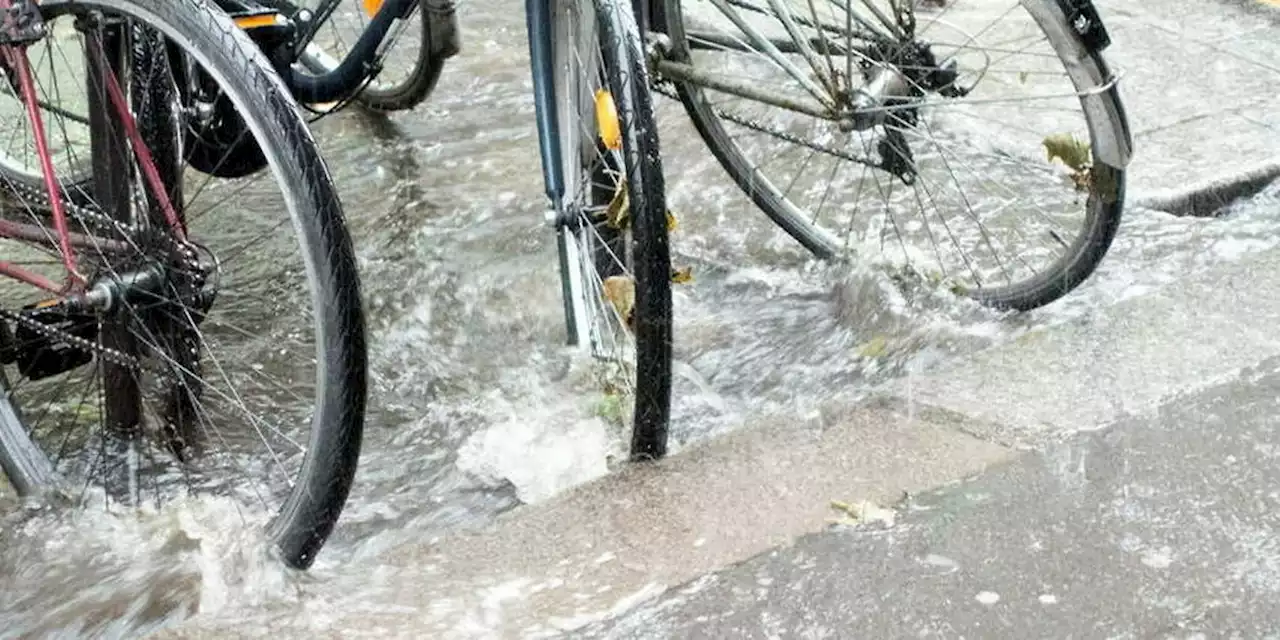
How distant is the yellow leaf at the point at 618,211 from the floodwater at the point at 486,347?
1.56 ft

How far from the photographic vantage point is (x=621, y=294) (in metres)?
3.44

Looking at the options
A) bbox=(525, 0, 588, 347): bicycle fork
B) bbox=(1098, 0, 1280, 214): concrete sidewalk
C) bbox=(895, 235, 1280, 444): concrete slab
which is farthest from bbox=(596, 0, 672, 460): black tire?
bbox=(1098, 0, 1280, 214): concrete sidewalk

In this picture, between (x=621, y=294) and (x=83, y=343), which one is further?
(x=621, y=294)

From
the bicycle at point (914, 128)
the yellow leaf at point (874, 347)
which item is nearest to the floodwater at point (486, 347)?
the yellow leaf at point (874, 347)

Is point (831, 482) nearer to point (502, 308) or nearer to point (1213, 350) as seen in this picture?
point (1213, 350)

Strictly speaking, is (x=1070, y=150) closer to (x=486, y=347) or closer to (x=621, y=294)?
(x=621, y=294)

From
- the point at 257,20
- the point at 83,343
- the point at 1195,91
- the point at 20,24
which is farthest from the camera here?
the point at 1195,91

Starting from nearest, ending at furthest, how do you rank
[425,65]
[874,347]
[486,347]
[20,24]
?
1. [20,24]
2. [874,347]
3. [486,347]
4. [425,65]

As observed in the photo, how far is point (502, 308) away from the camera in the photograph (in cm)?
424

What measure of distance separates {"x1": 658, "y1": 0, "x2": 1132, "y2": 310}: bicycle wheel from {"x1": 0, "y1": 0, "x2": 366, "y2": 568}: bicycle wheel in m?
1.27

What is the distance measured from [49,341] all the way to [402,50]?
222 cm

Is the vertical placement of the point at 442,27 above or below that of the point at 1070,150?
above

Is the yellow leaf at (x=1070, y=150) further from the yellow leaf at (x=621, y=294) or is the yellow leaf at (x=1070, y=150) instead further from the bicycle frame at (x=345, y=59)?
the bicycle frame at (x=345, y=59)

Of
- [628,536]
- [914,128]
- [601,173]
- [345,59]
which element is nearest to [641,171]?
[601,173]
